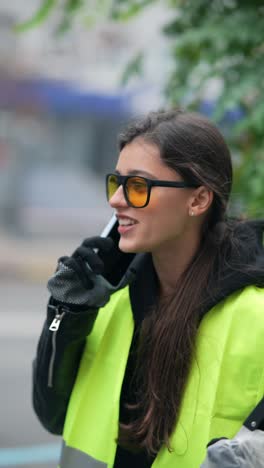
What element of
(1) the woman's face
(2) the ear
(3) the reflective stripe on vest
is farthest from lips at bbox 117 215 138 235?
(3) the reflective stripe on vest

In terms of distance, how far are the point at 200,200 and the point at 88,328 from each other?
15.8 inches

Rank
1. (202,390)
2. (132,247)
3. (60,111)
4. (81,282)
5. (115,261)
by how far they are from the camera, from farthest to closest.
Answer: (60,111) → (115,261) → (81,282) → (132,247) → (202,390)

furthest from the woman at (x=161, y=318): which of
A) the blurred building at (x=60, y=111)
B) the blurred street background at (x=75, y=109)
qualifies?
the blurred building at (x=60, y=111)

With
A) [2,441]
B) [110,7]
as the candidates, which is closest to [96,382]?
[110,7]

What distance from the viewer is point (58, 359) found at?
6.47ft

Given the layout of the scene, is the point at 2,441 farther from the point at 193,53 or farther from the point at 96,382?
the point at 96,382

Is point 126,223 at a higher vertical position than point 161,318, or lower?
higher

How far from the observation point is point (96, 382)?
193 centimetres

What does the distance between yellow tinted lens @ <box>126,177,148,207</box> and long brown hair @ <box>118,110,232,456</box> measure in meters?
0.07

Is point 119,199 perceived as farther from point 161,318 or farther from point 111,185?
point 161,318

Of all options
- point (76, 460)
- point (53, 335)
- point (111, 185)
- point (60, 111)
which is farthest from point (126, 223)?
point (60, 111)

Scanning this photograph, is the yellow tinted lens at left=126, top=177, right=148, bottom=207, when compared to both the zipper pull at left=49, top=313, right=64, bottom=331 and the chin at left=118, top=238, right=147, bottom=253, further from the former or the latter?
the zipper pull at left=49, top=313, right=64, bottom=331

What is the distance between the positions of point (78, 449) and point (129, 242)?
494mm

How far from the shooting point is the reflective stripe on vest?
187 cm
